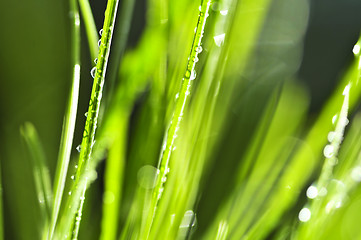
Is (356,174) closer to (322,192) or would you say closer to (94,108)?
(322,192)

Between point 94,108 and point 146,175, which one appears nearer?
point 94,108

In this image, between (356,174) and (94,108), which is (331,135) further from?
(94,108)

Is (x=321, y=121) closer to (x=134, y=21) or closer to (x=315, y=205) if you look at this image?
(x=315, y=205)

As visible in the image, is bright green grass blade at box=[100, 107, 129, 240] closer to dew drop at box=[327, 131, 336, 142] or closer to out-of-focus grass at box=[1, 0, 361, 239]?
out-of-focus grass at box=[1, 0, 361, 239]

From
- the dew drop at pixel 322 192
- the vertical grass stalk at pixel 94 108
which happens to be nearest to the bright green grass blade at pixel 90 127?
the vertical grass stalk at pixel 94 108

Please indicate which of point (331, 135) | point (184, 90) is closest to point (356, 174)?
point (331, 135)

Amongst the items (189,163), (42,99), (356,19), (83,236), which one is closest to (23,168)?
(42,99)

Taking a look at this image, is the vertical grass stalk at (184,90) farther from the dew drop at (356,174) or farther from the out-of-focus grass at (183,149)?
the dew drop at (356,174)

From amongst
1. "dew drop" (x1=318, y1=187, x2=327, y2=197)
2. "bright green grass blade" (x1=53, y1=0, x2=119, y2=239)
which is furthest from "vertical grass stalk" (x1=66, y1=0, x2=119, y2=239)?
"dew drop" (x1=318, y1=187, x2=327, y2=197)

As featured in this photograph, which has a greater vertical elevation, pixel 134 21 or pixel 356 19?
pixel 356 19
